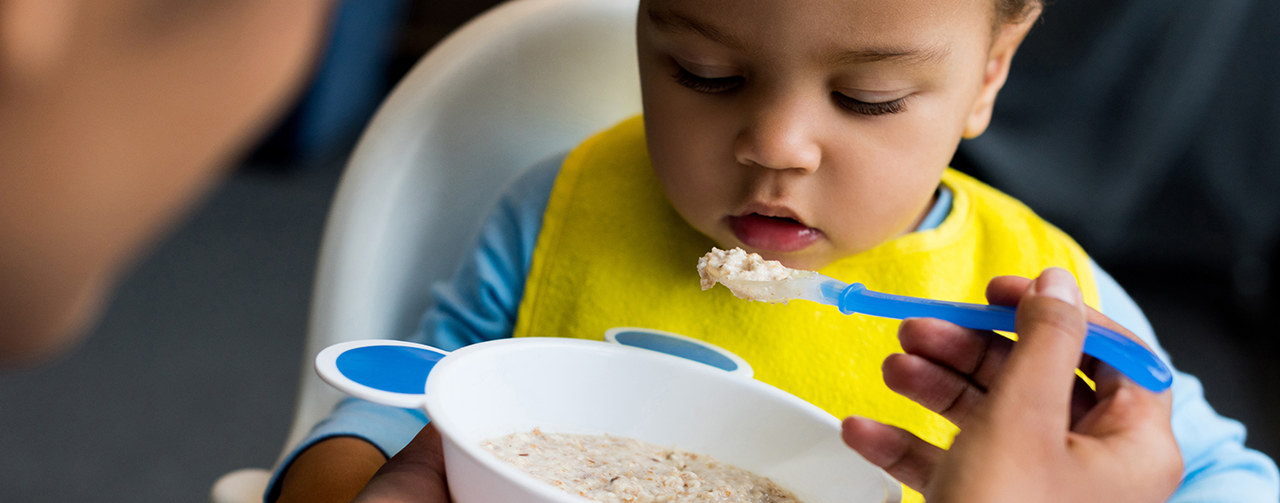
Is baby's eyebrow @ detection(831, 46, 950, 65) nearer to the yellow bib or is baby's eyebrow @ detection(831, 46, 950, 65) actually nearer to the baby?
the baby

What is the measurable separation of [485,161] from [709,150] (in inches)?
14.0

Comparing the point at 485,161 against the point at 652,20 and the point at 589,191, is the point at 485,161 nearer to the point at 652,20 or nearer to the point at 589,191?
the point at 589,191

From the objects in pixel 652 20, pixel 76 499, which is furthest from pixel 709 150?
pixel 76 499

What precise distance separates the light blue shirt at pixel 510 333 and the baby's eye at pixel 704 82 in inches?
9.9

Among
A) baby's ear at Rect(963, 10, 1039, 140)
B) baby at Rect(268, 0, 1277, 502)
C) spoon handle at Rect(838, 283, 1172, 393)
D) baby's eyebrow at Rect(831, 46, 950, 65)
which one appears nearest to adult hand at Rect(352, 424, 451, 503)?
baby at Rect(268, 0, 1277, 502)

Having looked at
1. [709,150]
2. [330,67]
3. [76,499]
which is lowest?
[76,499]

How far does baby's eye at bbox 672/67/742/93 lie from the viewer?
789mm

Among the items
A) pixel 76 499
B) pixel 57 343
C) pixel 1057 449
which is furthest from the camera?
pixel 76 499

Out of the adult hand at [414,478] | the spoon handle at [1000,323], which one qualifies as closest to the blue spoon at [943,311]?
the spoon handle at [1000,323]

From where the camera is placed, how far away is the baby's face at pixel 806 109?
73cm

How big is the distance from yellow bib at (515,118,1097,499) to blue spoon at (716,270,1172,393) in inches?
7.7

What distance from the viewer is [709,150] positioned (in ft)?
2.64

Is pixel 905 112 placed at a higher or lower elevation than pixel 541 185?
higher

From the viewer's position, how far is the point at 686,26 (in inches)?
30.5
